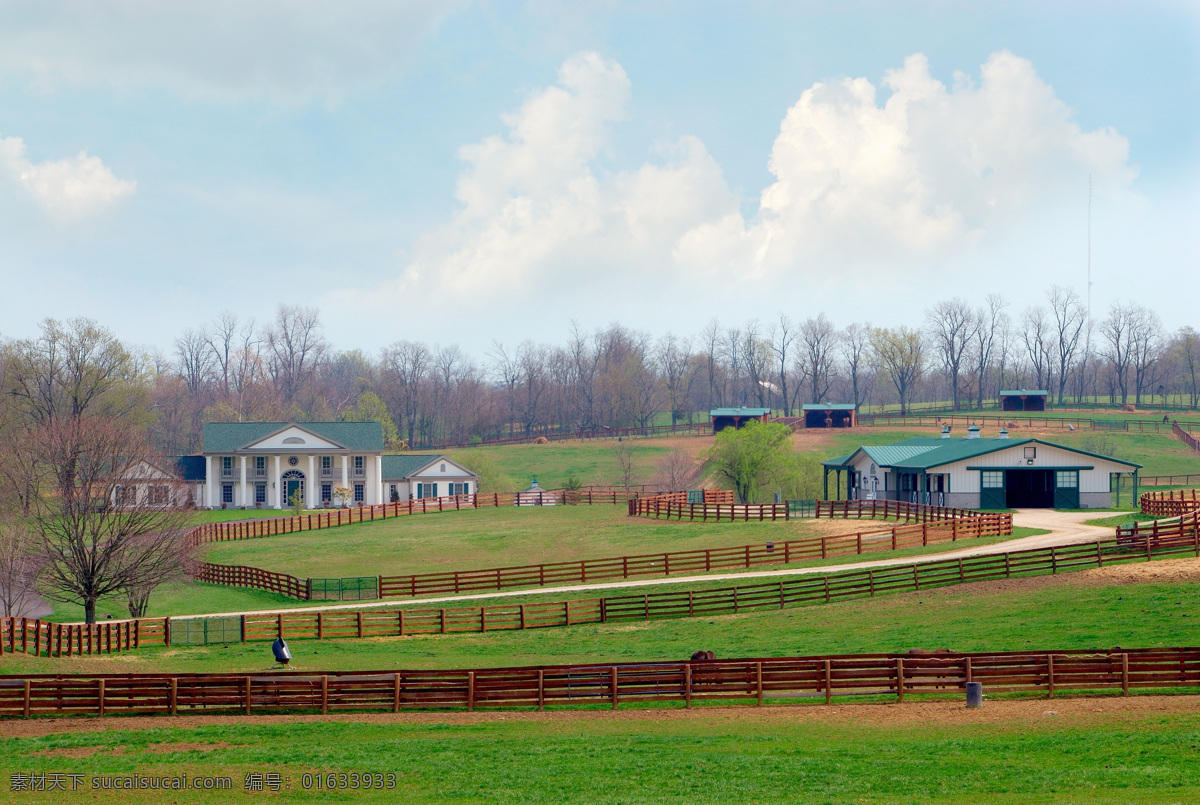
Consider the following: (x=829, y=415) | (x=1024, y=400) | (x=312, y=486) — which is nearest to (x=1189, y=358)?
(x=1024, y=400)

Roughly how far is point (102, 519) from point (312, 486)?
38.8 metres

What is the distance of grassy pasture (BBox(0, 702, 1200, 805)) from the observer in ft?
43.3

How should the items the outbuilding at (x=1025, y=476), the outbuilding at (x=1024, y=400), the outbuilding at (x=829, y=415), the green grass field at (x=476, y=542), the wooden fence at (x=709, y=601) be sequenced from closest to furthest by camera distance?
the wooden fence at (x=709, y=601) < the green grass field at (x=476, y=542) < the outbuilding at (x=1025, y=476) < the outbuilding at (x=829, y=415) < the outbuilding at (x=1024, y=400)

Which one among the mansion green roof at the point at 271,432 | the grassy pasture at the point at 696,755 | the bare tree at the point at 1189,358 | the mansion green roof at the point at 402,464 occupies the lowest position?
the grassy pasture at the point at 696,755

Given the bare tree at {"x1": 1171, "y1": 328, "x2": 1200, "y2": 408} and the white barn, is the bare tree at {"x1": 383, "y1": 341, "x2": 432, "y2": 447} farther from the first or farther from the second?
the bare tree at {"x1": 1171, "y1": 328, "x2": 1200, "y2": 408}

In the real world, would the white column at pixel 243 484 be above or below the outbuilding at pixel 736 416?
below

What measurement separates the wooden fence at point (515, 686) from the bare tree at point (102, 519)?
699 inches

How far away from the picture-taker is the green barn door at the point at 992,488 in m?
53.0

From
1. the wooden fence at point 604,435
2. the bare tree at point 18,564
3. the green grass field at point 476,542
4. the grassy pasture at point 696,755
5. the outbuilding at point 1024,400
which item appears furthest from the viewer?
the outbuilding at point 1024,400

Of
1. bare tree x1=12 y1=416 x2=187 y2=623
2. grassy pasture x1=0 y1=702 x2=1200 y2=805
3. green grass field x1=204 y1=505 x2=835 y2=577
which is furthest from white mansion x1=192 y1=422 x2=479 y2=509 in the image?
grassy pasture x1=0 y1=702 x2=1200 y2=805

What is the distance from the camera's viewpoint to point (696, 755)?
15.3m

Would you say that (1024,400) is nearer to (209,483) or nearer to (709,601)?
(209,483)

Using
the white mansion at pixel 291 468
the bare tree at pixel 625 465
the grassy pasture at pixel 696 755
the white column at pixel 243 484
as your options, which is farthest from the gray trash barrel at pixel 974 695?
the white column at pixel 243 484

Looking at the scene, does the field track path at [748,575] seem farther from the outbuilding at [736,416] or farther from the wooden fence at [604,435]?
the wooden fence at [604,435]
